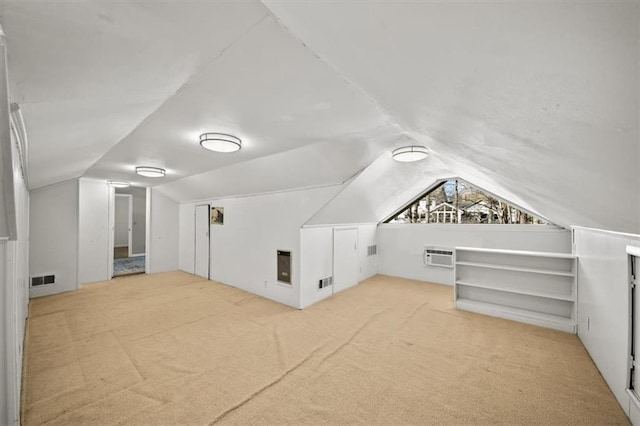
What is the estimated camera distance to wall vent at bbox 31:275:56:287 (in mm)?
4711

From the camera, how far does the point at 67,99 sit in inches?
53.8

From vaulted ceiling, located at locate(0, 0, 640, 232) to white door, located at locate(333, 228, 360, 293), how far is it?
10.4ft

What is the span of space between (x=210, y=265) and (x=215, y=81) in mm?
5602

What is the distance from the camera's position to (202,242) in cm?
664

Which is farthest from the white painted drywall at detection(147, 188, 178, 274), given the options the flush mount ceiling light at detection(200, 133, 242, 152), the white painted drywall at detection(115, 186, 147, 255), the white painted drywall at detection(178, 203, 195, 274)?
the flush mount ceiling light at detection(200, 133, 242, 152)

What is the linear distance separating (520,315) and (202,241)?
691 cm

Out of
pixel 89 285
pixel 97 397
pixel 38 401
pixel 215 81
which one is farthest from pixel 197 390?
pixel 89 285

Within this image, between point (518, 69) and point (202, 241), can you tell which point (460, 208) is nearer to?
point (518, 69)

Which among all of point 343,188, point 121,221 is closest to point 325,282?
point 343,188

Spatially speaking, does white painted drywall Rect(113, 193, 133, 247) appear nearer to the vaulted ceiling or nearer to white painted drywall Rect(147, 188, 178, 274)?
white painted drywall Rect(147, 188, 178, 274)

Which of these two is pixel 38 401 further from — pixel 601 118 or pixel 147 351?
pixel 601 118

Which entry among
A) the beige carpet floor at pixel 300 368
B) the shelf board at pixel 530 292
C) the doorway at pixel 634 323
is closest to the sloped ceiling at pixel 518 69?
the doorway at pixel 634 323

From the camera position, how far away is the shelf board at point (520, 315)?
348 centimetres

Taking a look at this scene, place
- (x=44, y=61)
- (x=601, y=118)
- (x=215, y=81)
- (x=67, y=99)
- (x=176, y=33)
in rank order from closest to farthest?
1. (x=601, y=118)
2. (x=44, y=61)
3. (x=176, y=33)
4. (x=67, y=99)
5. (x=215, y=81)
